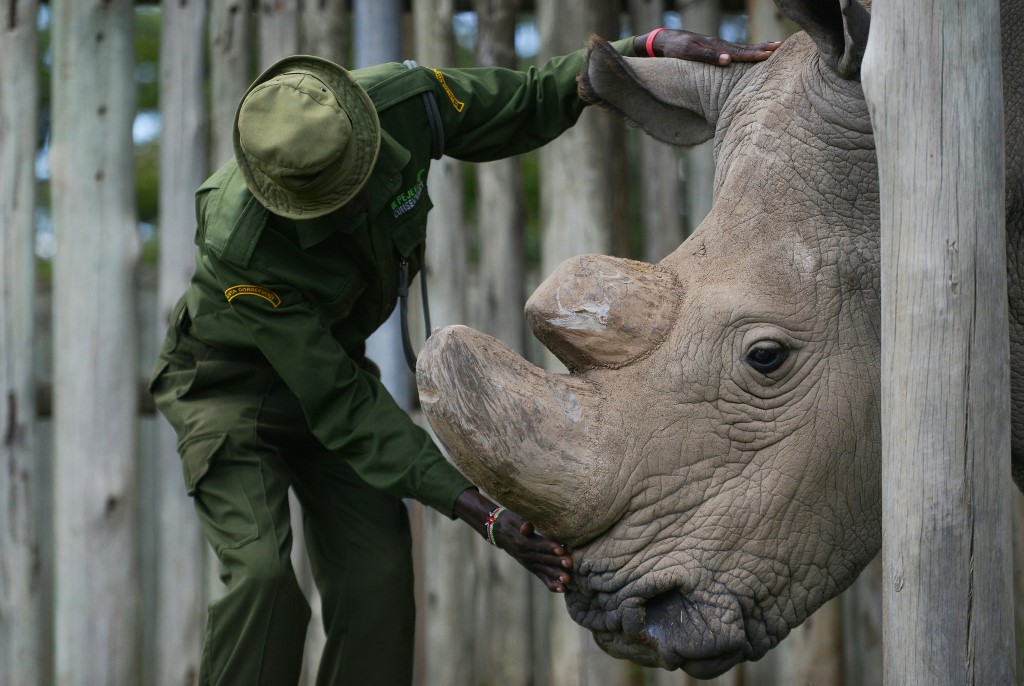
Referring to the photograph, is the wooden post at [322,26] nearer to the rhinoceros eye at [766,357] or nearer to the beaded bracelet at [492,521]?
the beaded bracelet at [492,521]

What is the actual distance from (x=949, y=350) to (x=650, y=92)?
1120 millimetres

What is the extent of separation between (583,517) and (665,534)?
17 centimetres

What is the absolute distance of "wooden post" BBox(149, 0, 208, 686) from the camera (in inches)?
178

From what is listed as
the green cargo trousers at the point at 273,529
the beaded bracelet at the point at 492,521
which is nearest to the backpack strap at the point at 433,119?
the green cargo trousers at the point at 273,529

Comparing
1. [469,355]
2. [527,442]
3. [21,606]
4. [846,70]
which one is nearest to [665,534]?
[527,442]

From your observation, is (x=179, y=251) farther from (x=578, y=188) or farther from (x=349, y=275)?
(x=349, y=275)

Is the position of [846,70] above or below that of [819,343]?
above

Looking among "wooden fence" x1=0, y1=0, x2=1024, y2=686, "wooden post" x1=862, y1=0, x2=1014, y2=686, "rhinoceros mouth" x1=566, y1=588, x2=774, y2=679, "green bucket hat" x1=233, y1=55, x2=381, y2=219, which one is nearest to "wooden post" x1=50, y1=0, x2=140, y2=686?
"wooden fence" x1=0, y1=0, x2=1024, y2=686

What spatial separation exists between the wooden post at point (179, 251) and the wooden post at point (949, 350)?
289 cm

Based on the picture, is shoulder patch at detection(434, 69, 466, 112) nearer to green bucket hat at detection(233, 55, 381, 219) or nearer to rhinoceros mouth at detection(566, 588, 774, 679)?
green bucket hat at detection(233, 55, 381, 219)

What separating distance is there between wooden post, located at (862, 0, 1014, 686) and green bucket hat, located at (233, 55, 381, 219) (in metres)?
1.12

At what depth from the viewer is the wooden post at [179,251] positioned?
4520mm

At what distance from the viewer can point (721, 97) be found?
9.60 ft

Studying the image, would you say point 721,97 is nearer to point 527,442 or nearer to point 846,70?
point 846,70
